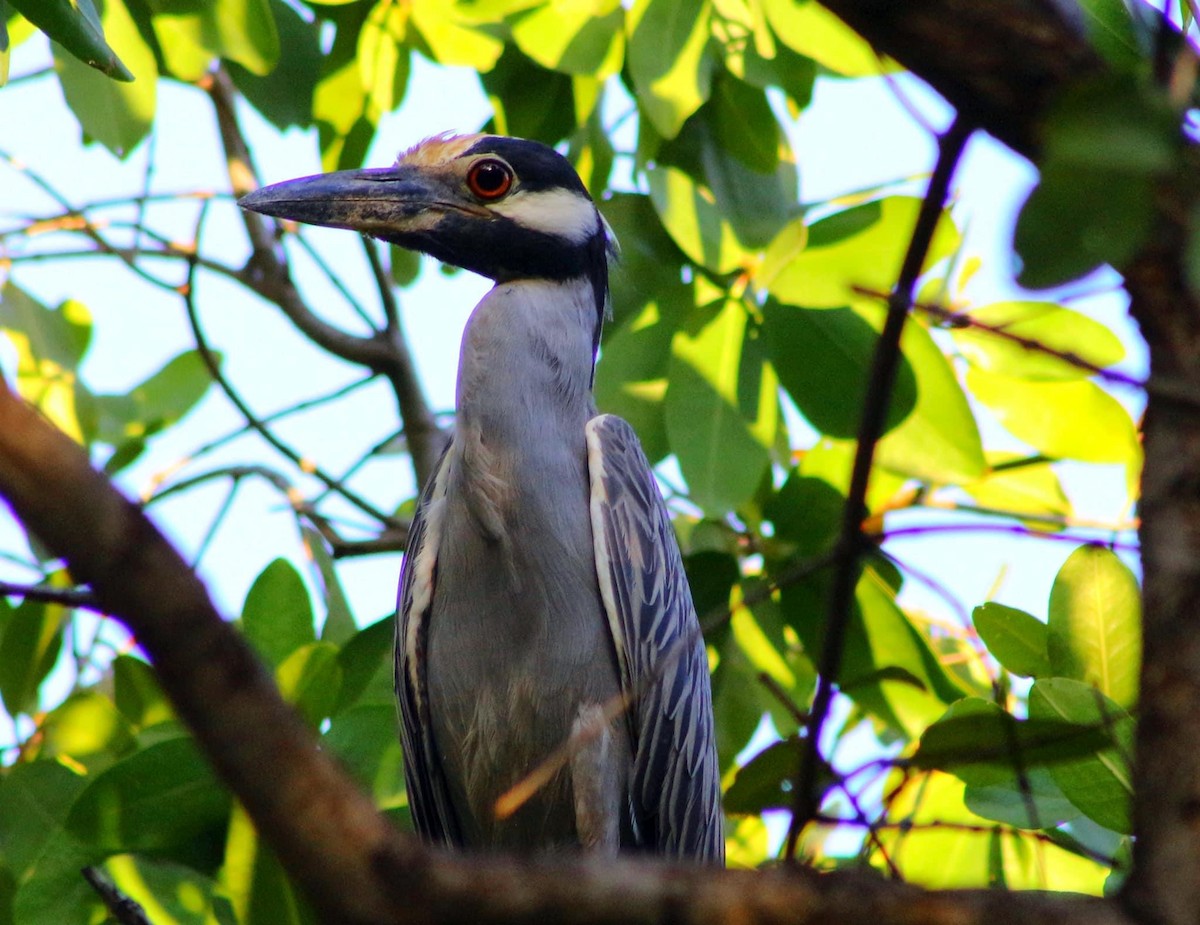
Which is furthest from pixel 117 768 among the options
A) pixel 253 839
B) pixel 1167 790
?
pixel 1167 790

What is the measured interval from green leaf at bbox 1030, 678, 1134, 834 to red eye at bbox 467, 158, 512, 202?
2.16 metres

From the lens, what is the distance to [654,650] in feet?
10.7

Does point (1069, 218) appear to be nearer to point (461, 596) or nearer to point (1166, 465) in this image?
point (1166, 465)

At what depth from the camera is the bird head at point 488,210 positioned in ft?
12.2

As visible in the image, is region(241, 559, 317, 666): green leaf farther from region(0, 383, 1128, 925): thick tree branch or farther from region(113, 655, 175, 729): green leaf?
region(0, 383, 1128, 925): thick tree branch

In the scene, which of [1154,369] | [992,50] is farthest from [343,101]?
[1154,369]

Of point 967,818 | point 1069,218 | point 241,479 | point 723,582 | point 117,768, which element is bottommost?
point 967,818

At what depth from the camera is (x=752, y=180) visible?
11.1ft

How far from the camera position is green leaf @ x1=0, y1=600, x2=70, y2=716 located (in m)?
3.28

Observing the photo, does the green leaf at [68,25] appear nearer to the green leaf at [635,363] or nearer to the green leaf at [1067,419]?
the green leaf at [635,363]

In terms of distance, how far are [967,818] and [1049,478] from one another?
43.1 inches

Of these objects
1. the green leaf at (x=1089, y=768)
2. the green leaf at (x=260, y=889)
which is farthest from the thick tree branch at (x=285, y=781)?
the green leaf at (x=260, y=889)

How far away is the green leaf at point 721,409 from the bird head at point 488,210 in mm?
559

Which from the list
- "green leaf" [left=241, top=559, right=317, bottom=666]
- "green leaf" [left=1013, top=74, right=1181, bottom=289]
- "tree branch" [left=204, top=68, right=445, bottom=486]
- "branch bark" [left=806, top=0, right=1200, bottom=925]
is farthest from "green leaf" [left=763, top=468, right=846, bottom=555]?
"green leaf" [left=1013, top=74, right=1181, bottom=289]
